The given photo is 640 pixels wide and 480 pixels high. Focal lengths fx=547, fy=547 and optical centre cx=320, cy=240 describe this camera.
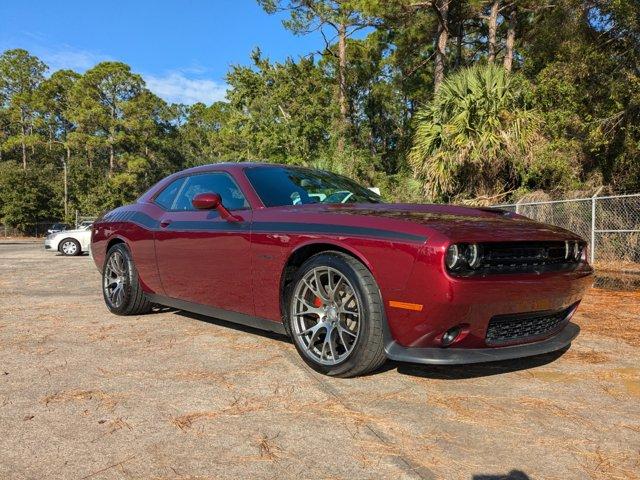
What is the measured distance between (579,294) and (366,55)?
33684 mm

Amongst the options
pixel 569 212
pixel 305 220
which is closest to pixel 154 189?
pixel 305 220

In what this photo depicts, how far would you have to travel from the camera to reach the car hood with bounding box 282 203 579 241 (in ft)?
9.91

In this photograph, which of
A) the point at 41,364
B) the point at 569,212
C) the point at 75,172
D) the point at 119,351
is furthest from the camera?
the point at 75,172

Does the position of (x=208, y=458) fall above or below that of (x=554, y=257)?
below

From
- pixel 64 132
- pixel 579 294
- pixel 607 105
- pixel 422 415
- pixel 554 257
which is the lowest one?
pixel 422 415

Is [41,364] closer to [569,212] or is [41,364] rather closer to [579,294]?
[579,294]

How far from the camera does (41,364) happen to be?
3691 millimetres

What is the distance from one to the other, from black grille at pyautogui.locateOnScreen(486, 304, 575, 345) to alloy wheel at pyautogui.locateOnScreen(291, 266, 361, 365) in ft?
2.57

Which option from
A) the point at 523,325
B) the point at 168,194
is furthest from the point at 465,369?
the point at 168,194

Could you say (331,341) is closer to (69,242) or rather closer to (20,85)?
(69,242)

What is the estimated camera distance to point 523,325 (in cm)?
334

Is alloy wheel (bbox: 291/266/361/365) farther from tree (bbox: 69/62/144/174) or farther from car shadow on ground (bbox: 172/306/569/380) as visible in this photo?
tree (bbox: 69/62/144/174)

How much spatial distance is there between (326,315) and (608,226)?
9.42 m

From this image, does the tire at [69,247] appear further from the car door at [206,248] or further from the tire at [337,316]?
the tire at [337,316]
